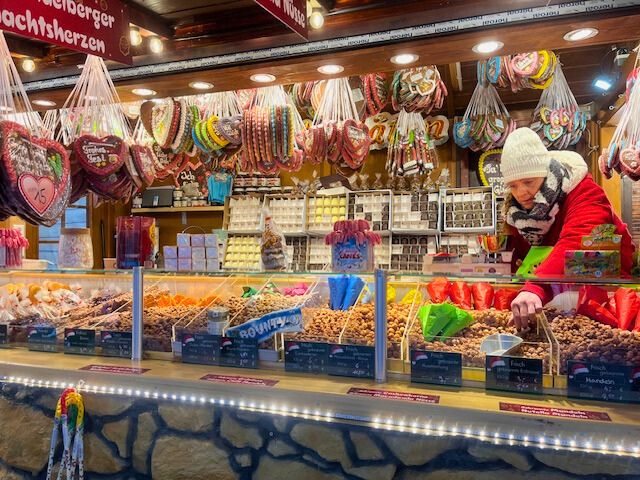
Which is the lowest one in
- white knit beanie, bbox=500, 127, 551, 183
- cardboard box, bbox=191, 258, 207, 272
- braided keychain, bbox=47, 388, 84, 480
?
braided keychain, bbox=47, 388, 84, 480

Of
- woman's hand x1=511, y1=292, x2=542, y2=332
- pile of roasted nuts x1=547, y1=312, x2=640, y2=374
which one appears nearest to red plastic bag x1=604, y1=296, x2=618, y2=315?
pile of roasted nuts x1=547, y1=312, x2=640, y2=374

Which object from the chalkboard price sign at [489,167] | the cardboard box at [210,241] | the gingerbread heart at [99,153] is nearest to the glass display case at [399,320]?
the cardboard box at [210,241]

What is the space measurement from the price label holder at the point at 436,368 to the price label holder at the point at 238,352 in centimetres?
61

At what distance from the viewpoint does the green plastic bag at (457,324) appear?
1.88 meters

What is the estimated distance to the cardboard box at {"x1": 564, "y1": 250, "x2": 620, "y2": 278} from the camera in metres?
1.82

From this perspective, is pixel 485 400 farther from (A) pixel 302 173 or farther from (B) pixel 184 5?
(A) pixel 302 173

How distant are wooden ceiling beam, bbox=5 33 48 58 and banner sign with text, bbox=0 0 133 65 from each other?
0.97m

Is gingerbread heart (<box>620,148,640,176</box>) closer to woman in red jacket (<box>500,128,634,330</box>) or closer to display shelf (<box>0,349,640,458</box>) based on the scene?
woman in red jacket (<box>500,128,634,330</box>)

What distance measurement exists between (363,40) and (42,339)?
205 cm

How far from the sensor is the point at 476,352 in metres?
1.79

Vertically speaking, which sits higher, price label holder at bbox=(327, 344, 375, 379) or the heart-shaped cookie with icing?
the heart-shaped cookie with icing

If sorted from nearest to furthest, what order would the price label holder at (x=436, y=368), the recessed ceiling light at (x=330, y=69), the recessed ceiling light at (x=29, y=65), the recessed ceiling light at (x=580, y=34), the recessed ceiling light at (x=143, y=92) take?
the price label holder at (x=436, y=368), the recessed ceiling light at (x=580, y=34), the recessed ceiling light at (x=330, y=69), the recessed ceiling light at (x=143, y=92), the recessed ceiling light at (x=29, y=65)

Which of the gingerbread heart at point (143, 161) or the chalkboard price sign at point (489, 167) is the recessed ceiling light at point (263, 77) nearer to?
the gingerbread heart at point (143, 161)

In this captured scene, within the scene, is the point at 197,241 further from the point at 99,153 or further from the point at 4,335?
the point at 4,335
